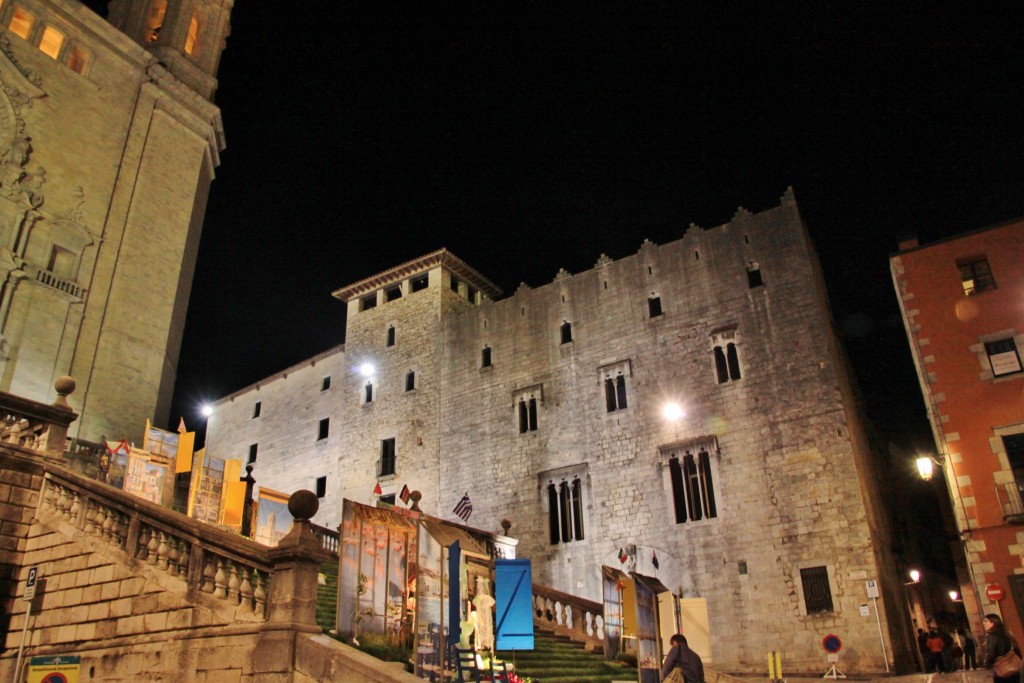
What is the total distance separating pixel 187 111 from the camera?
28359 millimetres

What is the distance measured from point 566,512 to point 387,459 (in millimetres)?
9112

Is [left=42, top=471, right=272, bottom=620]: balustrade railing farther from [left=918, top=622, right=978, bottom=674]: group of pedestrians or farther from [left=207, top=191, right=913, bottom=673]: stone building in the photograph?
[left=918, top=622, right=978, bottom=674]: group of pedestrians

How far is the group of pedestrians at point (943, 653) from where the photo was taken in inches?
711

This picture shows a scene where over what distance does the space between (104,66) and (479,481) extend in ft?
67.0

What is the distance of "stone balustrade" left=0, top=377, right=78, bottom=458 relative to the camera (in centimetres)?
1103

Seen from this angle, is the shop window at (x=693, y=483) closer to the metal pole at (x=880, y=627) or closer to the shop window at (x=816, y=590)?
the shop window at (x=816, y=590)

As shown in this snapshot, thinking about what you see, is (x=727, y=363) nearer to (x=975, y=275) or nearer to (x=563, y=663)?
(x=975, y=275)

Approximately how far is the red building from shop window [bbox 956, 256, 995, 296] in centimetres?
2

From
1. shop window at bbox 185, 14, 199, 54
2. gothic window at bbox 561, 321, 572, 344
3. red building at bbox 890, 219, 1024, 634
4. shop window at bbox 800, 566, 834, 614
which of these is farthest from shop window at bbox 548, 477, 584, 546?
shop window at bbox 185, 14, 199, 54

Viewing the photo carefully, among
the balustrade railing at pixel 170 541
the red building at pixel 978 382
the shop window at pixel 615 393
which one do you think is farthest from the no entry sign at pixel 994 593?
the balustrade railing at pixel 170 541

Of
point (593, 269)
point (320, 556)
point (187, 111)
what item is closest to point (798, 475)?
point (593, 269)

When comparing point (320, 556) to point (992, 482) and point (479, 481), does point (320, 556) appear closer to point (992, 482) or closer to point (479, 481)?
point (992, 482)

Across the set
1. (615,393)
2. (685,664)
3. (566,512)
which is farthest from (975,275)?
(685,664)

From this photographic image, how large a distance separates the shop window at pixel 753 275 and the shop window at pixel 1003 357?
6.70 metres
